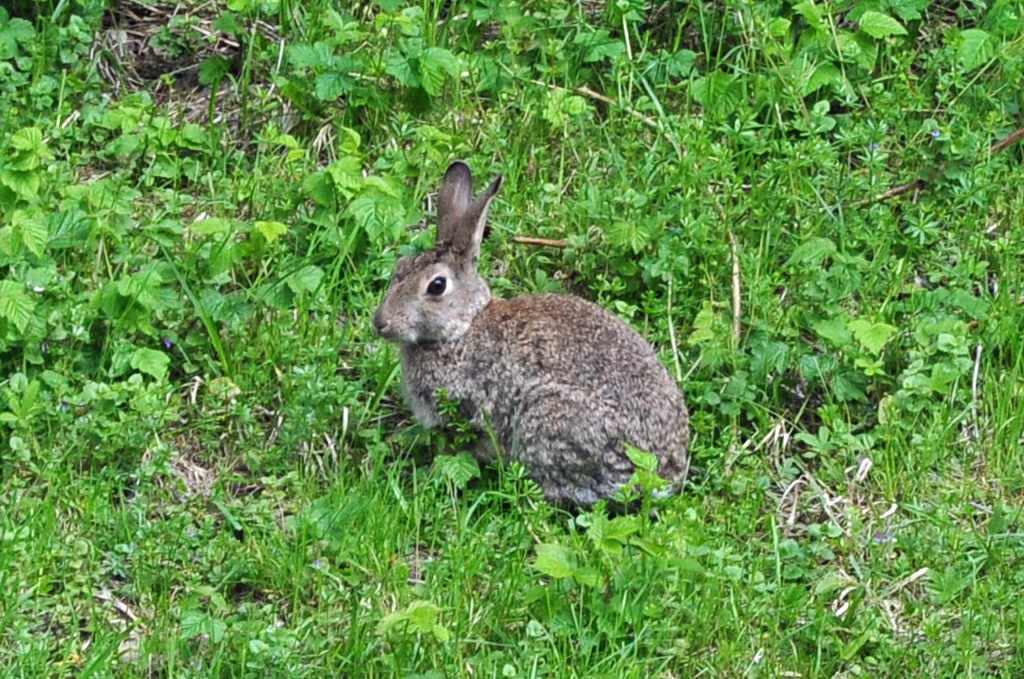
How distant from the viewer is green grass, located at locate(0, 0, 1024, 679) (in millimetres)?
5488

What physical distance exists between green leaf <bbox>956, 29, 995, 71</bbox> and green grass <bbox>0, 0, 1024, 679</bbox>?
0.02 metres

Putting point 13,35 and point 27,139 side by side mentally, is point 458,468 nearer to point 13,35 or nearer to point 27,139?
point 27,139

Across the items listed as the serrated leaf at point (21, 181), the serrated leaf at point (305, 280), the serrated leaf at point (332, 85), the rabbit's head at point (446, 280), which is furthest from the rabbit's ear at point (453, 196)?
the serrated leaf at point (21, 181)

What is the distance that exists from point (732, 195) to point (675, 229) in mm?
311

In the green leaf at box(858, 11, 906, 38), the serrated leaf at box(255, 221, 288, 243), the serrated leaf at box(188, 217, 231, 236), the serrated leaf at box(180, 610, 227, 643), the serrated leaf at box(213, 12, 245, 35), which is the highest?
the green leaf at box(858, 11, 906, 38)

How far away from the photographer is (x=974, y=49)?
7.60 meters

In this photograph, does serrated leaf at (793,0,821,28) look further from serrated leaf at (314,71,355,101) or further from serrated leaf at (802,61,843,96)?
serrated leaf at (314,71,355,101)

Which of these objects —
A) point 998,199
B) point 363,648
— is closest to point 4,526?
point 363,648

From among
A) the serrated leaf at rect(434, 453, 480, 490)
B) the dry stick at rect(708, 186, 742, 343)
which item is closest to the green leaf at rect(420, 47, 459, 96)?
the dry stick at rect(708, 186, 742, 343)

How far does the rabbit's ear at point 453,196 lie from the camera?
6.73 meters

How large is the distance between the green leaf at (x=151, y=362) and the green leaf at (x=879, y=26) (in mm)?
3510

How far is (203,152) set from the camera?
25.4ft

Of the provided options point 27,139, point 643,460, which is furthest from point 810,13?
point 27,139

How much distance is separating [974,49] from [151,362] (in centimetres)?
393
